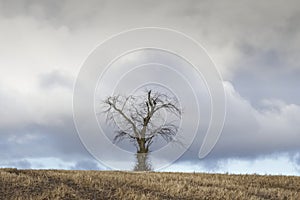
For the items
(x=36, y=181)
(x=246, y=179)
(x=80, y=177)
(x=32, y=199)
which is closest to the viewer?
(x=32, y=199)

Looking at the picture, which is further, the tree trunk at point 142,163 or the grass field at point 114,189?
the tree trunk at point 142,163

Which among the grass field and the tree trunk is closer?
the grass field

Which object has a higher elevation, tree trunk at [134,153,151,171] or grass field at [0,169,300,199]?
tree trunk at [134,153,151,171]

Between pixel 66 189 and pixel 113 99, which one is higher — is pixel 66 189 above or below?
below

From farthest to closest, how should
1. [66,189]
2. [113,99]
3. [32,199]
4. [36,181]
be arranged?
[113,99]
[36,181]
[66,189]
[32,199]

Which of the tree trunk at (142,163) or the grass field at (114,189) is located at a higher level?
the tree trunk at (142,163)

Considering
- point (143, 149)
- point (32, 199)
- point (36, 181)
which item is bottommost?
point (32, 199)

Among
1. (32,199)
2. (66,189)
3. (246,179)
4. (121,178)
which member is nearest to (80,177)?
(121,178)

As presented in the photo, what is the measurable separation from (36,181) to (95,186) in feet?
7.62

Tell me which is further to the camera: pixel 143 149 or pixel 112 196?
pixel 143 149

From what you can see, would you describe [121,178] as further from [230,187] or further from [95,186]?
[230,187]

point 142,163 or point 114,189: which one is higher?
point 142,163

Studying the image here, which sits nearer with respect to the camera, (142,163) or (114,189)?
(114,189)

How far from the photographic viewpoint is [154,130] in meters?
34.9
